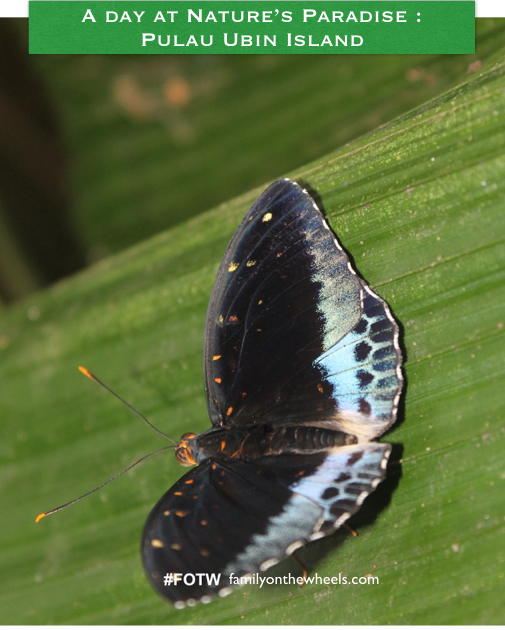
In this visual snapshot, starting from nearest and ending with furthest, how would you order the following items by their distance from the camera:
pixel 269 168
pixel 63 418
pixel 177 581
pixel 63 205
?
pixel 177 581 < pixel 63 418 < pixel 269 168 < pixel 63 205

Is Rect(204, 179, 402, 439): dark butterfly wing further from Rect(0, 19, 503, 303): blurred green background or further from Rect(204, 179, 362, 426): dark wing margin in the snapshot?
Rect(0, 19, 503, 303): blurred green background

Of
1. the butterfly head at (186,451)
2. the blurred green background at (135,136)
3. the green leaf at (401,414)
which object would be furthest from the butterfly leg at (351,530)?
the blurred green background at (135,136)

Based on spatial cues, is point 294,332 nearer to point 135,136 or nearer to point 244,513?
point 244,513

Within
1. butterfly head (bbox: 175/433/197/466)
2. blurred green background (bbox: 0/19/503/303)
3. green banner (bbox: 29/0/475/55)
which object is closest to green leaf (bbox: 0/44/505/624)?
butterfly head (bbox: 175/433/197/466)

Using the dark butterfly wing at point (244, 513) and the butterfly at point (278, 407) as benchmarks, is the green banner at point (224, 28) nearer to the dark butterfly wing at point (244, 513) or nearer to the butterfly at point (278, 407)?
the butterfly at point (278, 407)

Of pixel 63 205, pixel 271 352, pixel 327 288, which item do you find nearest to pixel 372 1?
pixel 327 288

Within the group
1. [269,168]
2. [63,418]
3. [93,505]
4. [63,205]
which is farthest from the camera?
[63,205]

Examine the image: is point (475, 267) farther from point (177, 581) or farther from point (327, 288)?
point (177, 581)
